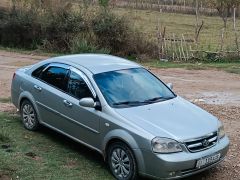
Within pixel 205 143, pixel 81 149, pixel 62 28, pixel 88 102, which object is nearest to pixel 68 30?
pixel 62 28

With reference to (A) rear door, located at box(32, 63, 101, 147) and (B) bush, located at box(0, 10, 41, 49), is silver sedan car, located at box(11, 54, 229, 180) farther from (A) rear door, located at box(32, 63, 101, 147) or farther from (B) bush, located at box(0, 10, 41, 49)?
(B) bush, located at box(0, 10, 41, 49)

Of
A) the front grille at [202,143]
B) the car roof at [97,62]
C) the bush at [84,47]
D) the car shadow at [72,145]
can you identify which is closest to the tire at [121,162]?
the car shadow at [72,145]

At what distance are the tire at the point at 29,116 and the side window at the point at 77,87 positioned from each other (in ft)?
3.96

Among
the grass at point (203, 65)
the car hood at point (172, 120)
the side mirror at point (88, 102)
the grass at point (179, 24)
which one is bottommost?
the grass at point (179, 24)

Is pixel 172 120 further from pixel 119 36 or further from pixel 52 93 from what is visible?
pixel 119 36

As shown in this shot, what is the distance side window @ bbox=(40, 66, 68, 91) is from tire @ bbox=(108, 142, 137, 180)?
163 cm

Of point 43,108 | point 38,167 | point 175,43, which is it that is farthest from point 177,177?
point 175,43

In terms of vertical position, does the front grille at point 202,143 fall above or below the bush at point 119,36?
above

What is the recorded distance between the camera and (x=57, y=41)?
74.9ft

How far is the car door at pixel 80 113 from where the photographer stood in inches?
290

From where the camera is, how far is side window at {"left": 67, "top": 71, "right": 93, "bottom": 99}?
25.2 feet

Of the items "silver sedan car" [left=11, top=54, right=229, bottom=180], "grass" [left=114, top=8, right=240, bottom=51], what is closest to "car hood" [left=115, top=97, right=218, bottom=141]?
"silver sedan car" [left=11, top=54, right=229, bottom=180]

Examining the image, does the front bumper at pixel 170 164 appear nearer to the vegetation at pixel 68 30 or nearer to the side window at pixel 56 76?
the side window at pixel 56 76

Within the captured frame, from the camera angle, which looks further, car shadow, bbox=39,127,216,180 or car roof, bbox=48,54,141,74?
car roof, bbox=48,54,141,74
